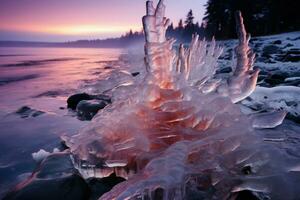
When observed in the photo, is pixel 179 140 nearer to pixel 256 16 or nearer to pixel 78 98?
pixel 78 98

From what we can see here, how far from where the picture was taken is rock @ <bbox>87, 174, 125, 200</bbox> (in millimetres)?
1587

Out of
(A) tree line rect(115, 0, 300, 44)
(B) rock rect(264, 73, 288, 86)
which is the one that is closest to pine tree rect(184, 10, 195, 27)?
(A) tree line rect(115, 0, 300, 44)

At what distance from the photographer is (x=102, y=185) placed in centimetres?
162

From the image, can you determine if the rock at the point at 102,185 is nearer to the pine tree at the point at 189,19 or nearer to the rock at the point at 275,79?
the rock at the point at 275,79

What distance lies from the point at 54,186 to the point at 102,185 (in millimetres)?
344

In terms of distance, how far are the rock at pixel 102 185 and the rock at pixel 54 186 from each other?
0.16ft

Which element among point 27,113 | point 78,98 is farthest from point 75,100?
point 27,113

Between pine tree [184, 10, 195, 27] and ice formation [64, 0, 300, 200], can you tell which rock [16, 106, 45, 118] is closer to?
ice formation [64, 0, 300, 200]

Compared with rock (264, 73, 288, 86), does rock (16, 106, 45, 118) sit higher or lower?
lower

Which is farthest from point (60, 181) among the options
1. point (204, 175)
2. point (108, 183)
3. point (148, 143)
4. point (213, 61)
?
point (213, 61)

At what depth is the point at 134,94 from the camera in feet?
5.61

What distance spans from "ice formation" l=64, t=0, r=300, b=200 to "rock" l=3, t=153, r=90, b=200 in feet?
0.42

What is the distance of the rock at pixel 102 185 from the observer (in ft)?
5.21

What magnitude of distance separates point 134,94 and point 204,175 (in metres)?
0.70
